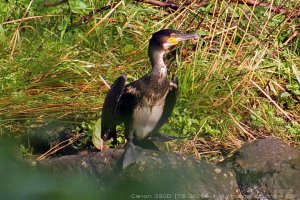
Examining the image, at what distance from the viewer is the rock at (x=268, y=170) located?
370cm

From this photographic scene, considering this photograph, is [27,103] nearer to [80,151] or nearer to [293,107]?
[80,151]

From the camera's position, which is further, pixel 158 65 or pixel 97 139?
pixel 97 139

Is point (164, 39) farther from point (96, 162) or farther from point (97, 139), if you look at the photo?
point (96, 162)

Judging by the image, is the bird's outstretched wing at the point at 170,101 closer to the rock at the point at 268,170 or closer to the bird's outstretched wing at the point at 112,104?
the bird's outstretched wing at the point at 112,104

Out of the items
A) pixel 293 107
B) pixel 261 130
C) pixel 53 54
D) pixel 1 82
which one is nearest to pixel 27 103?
pixel 1 82

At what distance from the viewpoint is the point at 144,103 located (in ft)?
12.4

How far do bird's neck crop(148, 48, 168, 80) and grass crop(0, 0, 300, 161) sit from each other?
633 mm

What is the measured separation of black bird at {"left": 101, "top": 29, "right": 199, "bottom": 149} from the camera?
370 centimetres

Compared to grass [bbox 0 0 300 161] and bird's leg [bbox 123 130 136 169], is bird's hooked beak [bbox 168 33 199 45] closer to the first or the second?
grass [bbox 0 0 300 161]

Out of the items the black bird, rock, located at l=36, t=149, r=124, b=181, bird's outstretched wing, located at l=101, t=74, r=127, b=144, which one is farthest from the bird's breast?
rock, located at l=36, t=149, r=124, b=181

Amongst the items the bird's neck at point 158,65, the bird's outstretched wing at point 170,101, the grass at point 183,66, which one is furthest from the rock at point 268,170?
the bird's neck at point 158,65

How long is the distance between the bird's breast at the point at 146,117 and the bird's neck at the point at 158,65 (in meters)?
0.17

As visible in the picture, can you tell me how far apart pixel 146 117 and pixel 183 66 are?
109cm

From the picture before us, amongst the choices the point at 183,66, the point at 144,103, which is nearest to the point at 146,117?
the point at 144,103
